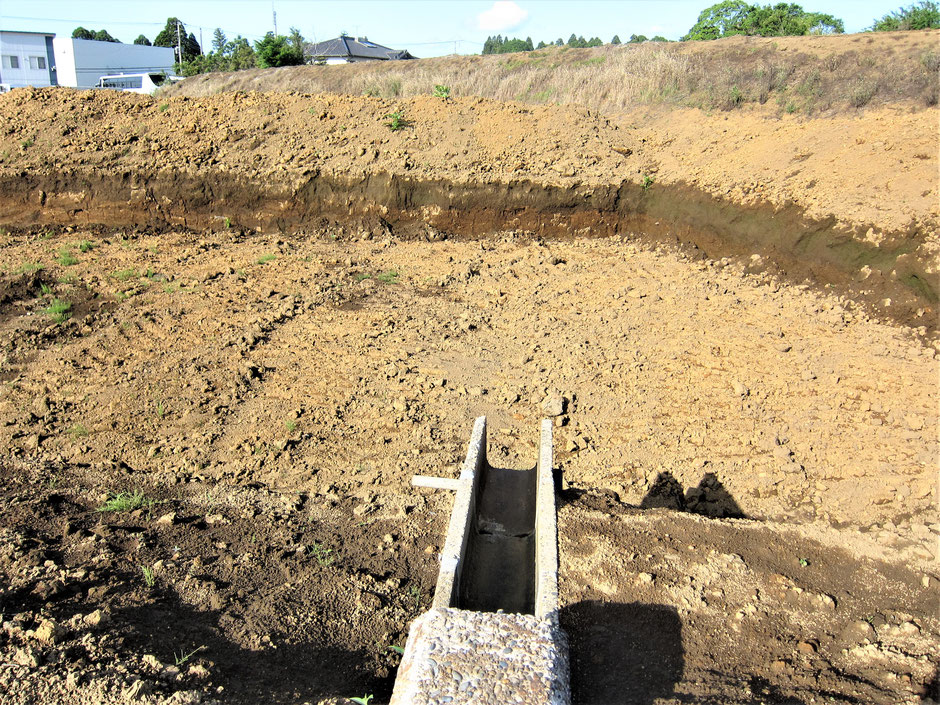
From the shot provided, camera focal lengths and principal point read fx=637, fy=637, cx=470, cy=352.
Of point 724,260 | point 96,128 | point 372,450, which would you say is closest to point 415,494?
point 372,450

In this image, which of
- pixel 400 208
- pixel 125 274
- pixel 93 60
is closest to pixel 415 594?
pixel 125 274

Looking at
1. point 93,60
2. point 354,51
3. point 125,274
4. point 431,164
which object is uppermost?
point 93,60

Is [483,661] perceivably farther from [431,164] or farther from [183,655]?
[431,164]

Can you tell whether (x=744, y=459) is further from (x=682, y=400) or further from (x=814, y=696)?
(x=814, y=696)

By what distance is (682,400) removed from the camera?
5.64 m

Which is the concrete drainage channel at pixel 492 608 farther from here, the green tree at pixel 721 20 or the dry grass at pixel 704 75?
the green tree at pixel 721 20

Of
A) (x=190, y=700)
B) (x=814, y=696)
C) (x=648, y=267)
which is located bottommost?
(x=814, y=696)

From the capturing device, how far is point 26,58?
4712 centimetres

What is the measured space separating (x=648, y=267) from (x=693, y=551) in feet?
17.6

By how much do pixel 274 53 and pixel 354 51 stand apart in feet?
69.5

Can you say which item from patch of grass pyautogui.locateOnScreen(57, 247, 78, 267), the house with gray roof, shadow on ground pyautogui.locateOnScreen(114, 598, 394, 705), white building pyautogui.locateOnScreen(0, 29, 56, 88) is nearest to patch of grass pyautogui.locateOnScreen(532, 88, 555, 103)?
patch of grass pyautogui.locateOnScreen(57, 247, 78, 267)

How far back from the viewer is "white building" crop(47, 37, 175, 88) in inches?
1861

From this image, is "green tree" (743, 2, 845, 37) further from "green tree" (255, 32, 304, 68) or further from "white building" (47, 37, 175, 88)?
"white building" (47, 37, 175, 88)

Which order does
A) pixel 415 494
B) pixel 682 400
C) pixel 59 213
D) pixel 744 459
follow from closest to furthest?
pixel 415 494 → pixel 744 459 → pixel 682 400 → pixel 59 213
